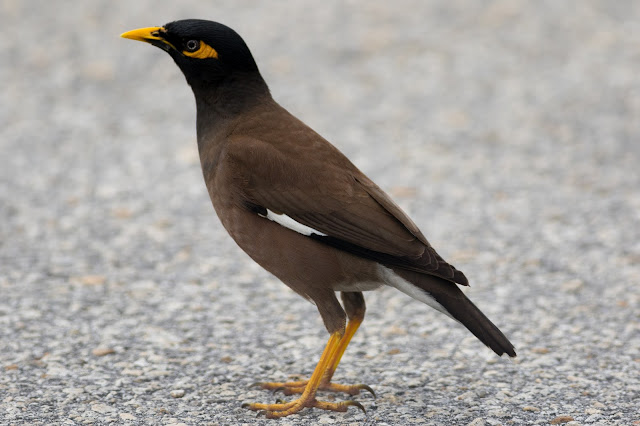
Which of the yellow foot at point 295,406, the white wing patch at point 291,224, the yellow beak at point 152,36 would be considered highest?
the yellow beak at point 152,36

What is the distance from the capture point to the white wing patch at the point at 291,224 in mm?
5090

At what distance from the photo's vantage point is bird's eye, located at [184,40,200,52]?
17.8 feet

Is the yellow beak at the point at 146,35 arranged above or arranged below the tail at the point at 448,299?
above

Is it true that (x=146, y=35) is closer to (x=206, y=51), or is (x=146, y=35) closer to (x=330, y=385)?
(x=206, y=51)

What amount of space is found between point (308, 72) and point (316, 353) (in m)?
7.03

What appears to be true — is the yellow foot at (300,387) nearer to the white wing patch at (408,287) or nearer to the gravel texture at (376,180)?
the gravel texture at (376,180)

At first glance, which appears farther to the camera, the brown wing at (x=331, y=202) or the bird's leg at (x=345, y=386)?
the bird's leg at (x=345, y=386)

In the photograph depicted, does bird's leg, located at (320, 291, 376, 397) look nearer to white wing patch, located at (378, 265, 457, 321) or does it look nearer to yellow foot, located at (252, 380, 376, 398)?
yellow foot, located at (252, 380, 376, 398)

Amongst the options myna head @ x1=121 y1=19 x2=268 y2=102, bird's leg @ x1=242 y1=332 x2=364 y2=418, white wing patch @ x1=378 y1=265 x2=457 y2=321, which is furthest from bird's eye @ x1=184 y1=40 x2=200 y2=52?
bird's leg @ x1=242 y1=332 x2=364 y2=418

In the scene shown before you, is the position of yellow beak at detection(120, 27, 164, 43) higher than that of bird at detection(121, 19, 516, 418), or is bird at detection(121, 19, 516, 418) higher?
yellow beak at detection(120, 27, 164, 43)

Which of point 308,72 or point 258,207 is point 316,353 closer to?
point 258,207

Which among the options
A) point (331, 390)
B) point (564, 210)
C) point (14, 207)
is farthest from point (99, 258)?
point (564, 210)

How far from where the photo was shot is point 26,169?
32.5 feet

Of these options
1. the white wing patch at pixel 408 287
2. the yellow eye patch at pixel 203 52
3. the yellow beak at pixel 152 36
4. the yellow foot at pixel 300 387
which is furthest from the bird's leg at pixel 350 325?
the yellow beak at pixel 152 36
